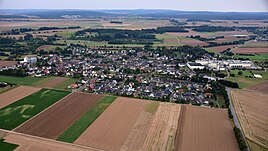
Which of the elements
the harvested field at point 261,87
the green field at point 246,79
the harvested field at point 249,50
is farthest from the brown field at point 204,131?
the harvested field at point 249,50

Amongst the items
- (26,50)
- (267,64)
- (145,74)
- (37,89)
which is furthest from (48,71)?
(267,64)

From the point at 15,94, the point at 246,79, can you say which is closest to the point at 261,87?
the point at 246,79

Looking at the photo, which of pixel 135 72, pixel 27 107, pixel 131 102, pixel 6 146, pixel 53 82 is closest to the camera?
pixel 6 146

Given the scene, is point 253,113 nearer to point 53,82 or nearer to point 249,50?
point 53,82

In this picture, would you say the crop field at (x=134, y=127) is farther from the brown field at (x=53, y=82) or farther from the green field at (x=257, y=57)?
the green field at (x=257, y=57)

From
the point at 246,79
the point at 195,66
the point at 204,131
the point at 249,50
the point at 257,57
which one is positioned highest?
the point at 249,50
